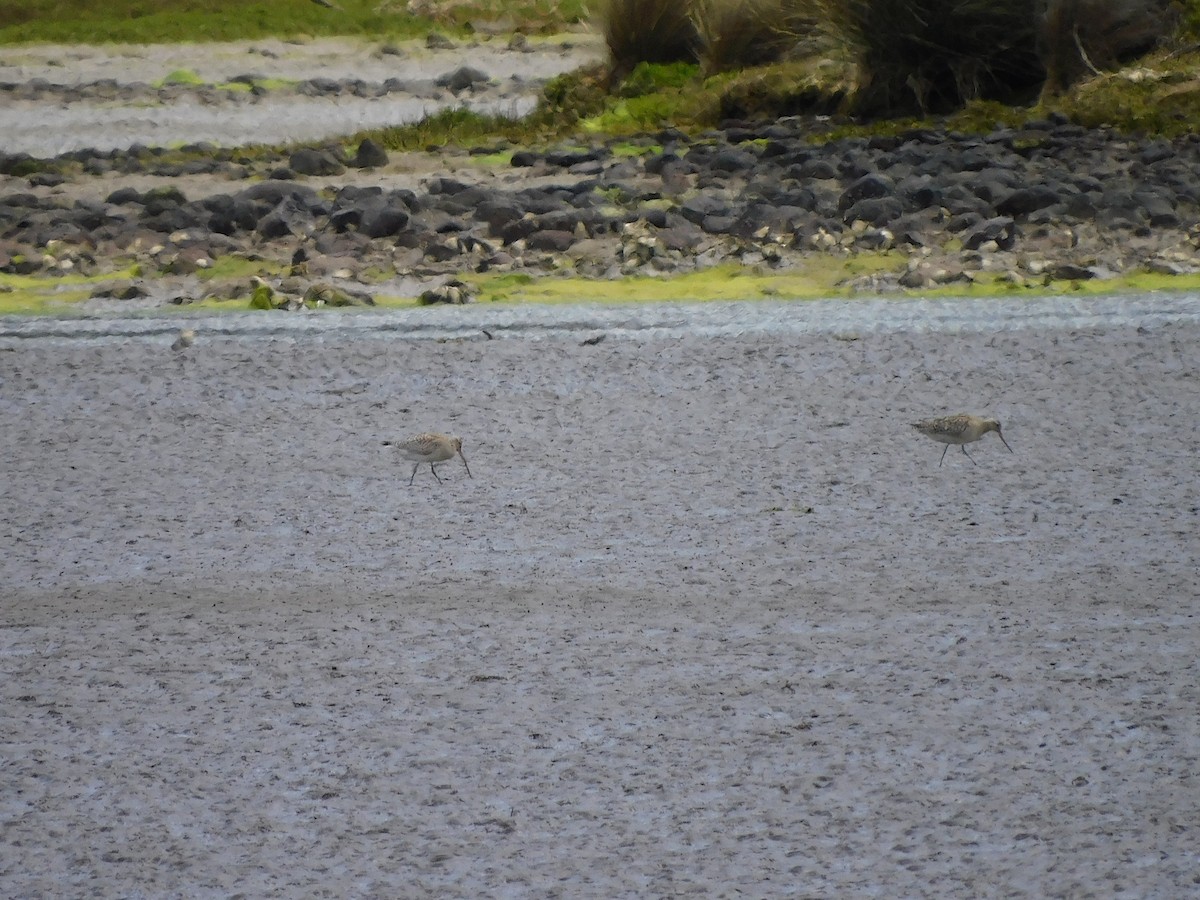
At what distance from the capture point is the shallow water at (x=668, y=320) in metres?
6.15

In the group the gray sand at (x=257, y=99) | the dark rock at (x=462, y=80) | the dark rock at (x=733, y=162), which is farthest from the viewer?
the dark rock at (x=462, y=80)

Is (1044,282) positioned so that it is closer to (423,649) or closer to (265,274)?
(265,274)

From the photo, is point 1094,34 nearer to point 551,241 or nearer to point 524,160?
point 524,160

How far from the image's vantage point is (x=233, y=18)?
103 feet

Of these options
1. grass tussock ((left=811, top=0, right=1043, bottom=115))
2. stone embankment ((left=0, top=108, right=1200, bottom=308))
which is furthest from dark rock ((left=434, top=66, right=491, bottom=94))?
stone embankment ((left=0, top=108, right=1200, bottom=308))

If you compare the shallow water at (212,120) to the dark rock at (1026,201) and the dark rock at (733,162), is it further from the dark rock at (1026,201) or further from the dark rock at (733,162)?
the dark rock at (1026,201)

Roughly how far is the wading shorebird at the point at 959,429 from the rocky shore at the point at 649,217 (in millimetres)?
2437

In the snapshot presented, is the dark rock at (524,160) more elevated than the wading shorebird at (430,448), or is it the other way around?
the wading shorebird at (430,448)

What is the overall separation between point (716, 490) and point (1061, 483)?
917mm

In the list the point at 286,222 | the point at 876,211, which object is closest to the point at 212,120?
the point at 286,222

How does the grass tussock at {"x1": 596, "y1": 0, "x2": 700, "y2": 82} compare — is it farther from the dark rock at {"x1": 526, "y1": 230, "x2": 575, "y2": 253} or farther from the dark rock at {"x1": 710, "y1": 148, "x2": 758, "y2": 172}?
the dark rock at {"x1": 526, "y1": 230, "x2": 575, "y2": 253}

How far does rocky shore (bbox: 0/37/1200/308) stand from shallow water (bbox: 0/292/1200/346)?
50 centimetres

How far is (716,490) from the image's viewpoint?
4.52 m

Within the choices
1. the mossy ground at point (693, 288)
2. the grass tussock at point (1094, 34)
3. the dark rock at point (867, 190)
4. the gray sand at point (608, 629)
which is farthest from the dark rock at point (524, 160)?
the gray sand at point (608, 629)
